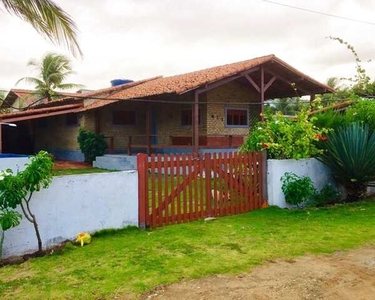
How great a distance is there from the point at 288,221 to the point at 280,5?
946cm

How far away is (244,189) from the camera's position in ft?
26.0

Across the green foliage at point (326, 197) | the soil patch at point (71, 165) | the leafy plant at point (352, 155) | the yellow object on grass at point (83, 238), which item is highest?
the leafy plant at point (352, 155)

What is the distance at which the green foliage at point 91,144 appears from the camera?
62.5 feet

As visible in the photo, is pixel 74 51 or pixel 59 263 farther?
pixel 74 51

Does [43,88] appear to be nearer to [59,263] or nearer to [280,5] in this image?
[280,5]

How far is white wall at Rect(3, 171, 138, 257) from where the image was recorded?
542cm

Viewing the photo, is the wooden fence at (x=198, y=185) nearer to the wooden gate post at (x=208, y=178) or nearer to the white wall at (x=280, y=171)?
the wooden gate post at (x=208, y=178)

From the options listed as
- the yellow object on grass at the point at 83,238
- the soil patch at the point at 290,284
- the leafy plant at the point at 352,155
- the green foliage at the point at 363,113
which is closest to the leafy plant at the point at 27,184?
the yellow object on grass at the point at 83,238

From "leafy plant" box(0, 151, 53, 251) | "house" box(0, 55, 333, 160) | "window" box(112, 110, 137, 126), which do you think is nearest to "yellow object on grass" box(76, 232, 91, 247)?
"leafy plant" box(0, 151, 53, 251)

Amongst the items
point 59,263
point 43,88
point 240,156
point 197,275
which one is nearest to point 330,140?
point 240,156

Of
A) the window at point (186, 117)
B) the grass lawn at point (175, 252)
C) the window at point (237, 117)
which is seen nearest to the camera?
the grass lawn at point (175, 252)

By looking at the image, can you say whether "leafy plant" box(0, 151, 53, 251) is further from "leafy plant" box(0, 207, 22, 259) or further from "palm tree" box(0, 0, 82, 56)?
"palm tree" box(0, 0, 82, 56)

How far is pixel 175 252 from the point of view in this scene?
530 centimetres

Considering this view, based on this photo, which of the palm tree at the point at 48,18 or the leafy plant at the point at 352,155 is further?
the leafy plant at the point at 352,155
